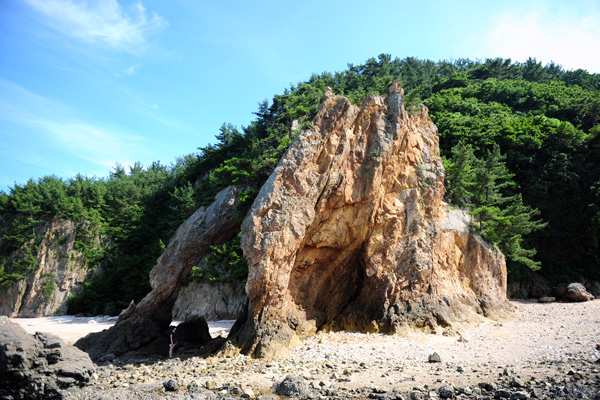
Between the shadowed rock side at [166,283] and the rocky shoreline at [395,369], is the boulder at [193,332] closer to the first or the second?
the shadowed rock side at [166,283]

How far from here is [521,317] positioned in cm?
1730

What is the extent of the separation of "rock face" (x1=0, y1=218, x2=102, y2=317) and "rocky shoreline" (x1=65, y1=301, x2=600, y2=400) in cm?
2542

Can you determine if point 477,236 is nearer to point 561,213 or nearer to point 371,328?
point 371,328

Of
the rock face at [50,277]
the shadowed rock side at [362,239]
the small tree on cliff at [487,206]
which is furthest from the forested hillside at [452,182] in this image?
the shadowed rock side at [362,239]

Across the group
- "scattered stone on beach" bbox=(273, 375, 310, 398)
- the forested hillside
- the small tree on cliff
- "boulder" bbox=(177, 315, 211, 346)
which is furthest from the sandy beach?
the forested hillside

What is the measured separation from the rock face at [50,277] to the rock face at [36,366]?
30045 mm

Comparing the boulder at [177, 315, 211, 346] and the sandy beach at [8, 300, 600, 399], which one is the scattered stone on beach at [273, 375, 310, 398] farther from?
the boulder at [177, 315, 211, 346]

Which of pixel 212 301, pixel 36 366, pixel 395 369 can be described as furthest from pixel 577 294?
pixel 36 366

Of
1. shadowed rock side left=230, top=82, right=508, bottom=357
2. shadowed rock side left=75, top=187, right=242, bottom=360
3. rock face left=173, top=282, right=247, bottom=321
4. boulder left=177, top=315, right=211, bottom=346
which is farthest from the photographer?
rock face left=173, top=282, right=247, bottom=321

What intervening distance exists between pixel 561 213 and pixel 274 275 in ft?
74.7

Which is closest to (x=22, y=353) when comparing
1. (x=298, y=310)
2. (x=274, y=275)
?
(x=274, y=275)

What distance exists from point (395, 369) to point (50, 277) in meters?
35.9

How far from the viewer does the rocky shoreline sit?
886cm

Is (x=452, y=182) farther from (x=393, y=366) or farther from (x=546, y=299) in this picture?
(x=393, y=366)
